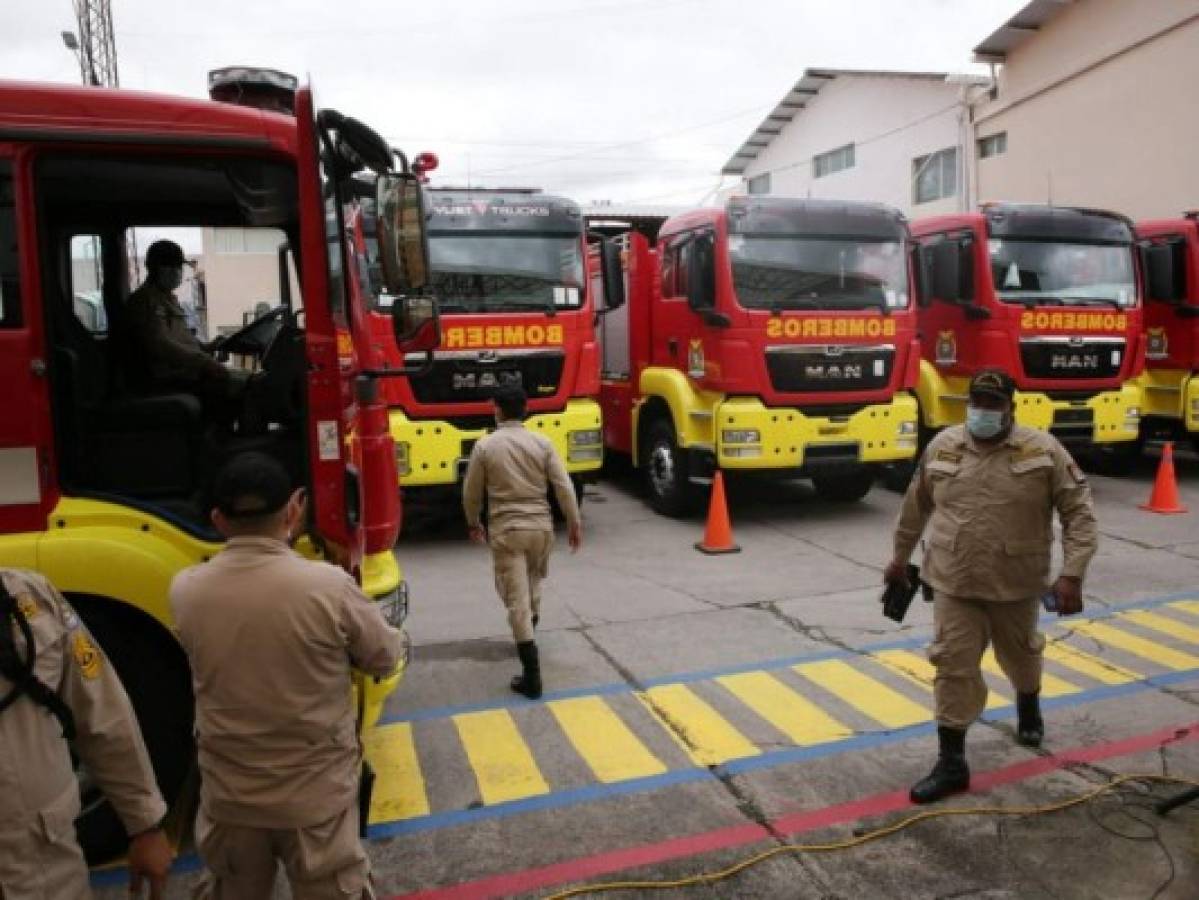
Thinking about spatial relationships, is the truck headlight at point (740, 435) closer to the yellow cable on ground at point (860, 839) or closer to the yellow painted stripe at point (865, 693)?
the yellow painted stripe at point (865, 693)

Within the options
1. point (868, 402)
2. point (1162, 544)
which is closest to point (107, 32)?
point (868, 402)

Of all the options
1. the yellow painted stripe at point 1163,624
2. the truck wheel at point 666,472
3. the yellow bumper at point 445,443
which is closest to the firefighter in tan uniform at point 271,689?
the yellow painted stripe at point 1163,624

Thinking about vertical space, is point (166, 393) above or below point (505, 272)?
below

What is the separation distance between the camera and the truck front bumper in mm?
9641

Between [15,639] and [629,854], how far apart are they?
224 centimetres

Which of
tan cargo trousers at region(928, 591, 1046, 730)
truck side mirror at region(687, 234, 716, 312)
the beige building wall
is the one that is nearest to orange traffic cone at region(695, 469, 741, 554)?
truck side mirror at region(687, 234, 716, 312)

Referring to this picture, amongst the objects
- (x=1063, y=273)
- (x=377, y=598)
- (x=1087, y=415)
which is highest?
(x=1063, y=273)

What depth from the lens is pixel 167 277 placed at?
409 centimetres

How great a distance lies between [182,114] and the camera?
3.12 meters

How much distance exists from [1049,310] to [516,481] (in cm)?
697

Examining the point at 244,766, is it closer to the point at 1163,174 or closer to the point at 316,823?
the point at 316,823

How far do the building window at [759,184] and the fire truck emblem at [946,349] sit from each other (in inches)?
812

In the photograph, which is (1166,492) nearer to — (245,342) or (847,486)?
(847,486)

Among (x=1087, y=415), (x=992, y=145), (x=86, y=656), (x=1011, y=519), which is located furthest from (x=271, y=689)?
(x=992, y=145)
